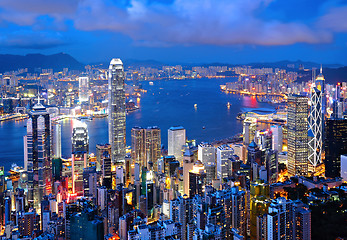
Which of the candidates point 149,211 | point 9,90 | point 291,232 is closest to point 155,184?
point 149,211

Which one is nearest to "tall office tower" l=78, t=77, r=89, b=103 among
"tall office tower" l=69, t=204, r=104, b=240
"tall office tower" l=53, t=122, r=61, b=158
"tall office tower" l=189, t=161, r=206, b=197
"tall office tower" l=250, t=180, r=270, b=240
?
"tall office tower" l=53, t=122, r=61, b=158

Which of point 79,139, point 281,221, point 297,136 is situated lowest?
point 281,221

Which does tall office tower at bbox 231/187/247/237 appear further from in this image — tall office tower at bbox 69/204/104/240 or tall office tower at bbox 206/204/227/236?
tall office tower at bbox 69/204/104/240

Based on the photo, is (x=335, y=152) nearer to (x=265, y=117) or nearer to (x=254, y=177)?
(x=254, y=177)

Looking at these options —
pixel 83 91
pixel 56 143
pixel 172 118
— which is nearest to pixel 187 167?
pixel 56 143

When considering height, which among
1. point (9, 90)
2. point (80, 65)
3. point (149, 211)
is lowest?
point (149, 211)

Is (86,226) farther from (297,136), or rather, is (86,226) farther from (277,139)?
(277,139)
